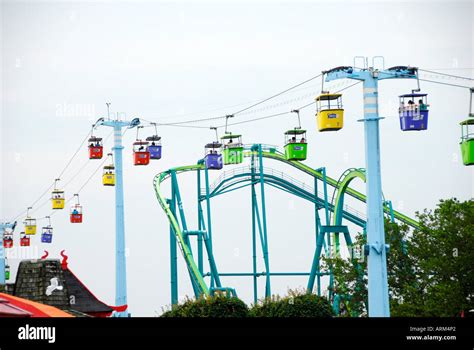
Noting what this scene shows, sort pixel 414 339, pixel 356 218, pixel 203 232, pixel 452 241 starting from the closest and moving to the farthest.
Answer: pixel 414 339, pixel 452 241, pixel 203 232, pixel 356 218

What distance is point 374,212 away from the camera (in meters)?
15.8

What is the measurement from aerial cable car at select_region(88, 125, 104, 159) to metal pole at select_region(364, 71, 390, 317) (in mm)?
10068

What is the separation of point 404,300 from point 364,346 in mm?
21267

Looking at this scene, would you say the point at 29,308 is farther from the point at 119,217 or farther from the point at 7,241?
the point at 7,241

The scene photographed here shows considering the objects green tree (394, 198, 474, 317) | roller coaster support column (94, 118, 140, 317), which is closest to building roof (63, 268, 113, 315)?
roller coaster support column (94, 118, 140, 317)

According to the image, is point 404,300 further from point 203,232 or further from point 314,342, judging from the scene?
point 314,342

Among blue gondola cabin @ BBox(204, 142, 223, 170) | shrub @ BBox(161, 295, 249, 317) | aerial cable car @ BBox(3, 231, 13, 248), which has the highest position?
blue gondola cabin @ BBox(204, 142, 223, 170)

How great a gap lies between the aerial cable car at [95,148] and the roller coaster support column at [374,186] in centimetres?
989

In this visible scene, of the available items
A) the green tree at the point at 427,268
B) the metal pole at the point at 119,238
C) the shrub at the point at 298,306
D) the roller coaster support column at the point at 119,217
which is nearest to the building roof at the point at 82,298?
the roller coaster support column at the point at 119,217

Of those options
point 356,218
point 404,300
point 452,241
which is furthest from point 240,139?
point 356,218

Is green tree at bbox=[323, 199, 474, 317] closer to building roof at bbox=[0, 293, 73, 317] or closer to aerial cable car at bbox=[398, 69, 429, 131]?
aerial cable car at bbox=[398, 69, 429, 131]

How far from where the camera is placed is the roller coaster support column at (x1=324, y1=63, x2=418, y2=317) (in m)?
→ 15.8

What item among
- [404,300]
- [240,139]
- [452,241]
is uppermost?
[240,139]

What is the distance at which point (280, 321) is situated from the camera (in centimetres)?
648
